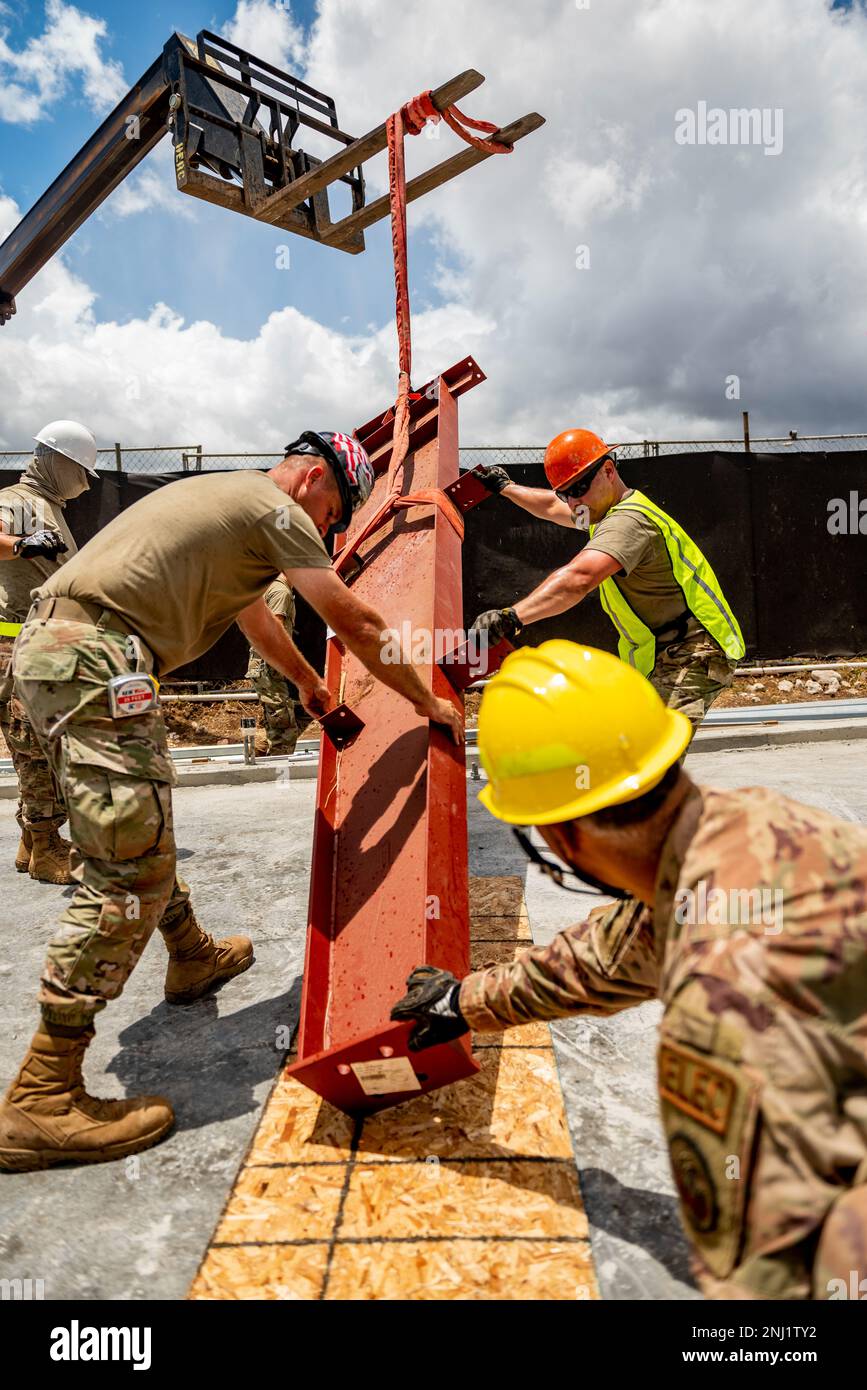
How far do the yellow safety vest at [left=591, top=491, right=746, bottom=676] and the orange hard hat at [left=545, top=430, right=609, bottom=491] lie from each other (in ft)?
0.83

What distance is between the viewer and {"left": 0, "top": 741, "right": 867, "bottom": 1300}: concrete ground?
6.73ft

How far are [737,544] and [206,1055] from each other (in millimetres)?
9981

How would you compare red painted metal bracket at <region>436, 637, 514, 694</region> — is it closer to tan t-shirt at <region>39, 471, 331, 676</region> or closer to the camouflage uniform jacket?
tan t-shirt at <region>39, 471, 331, 676</region>

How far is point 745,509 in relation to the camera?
11.3m

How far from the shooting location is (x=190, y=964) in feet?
11.1

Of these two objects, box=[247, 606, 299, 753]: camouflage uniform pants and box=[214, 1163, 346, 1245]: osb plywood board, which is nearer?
box=[214, 1163, 346, 1245]: osb plywood board

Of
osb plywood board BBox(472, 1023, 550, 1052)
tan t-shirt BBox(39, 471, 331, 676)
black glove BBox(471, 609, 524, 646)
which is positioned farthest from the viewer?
black glove BBox(471, 609, 524, 646)

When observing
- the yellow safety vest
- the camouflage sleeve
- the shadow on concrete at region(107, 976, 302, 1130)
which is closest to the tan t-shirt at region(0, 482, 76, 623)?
the shadow on concrete at region(107, 976, 302, 1130)

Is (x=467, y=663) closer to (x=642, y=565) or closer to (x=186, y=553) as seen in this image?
(x=186, y=553)

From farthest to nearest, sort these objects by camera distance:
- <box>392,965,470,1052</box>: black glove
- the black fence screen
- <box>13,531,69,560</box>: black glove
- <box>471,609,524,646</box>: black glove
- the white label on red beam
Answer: the black fence screen
<box>13,531,69,560</box>: black glove
<box>471,609,524,646</box>: black glove
the white label on red beam
<box>392,965,470,1052</box>: black glove

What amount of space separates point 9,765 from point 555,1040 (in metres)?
6.43

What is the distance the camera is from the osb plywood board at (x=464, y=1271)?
189 cm

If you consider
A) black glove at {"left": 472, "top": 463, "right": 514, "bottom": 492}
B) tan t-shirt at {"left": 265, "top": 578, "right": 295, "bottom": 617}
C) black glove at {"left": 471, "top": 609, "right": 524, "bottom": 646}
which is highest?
black glove at {"left": 472, "top": 463, "right": 514, "bottom": 492}
